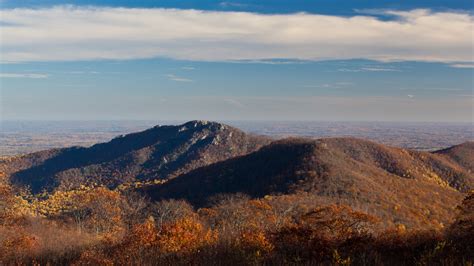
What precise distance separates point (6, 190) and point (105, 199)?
19.3 m

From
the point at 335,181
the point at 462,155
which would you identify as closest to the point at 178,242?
the point at 335,181

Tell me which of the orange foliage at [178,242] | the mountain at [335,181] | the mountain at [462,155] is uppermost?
the orange foliage at [178,242]

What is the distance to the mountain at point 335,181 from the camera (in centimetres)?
8700

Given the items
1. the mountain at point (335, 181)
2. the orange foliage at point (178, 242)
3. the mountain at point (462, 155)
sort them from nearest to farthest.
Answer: the orange foliage at point (178, 242)
the mountain at point (335, 181)
the mountain at point (462, 155)

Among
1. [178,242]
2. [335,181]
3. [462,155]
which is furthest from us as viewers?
[462,155]

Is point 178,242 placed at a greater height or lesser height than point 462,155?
greater

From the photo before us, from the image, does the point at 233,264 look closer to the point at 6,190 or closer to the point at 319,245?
the point at 319,245

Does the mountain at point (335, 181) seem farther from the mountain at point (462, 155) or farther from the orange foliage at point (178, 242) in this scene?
the orange foliage at point (178, 242)

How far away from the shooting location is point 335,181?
99.4 meters

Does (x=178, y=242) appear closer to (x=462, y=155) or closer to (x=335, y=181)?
(x=335, y=181)

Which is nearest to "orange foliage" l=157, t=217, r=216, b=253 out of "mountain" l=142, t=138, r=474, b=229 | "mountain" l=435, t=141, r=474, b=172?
"mountain" l=142, t=138, r=474, b=229

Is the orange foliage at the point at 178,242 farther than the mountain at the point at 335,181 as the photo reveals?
No

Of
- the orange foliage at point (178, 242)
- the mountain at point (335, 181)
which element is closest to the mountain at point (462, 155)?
the mountain at point (335, 181)

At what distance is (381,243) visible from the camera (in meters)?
17.6
